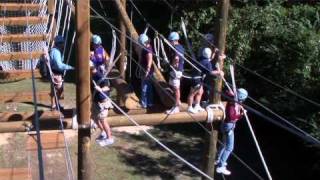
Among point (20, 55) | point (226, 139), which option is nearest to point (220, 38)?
point (226, 139)

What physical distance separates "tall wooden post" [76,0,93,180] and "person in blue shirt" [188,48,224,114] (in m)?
1.68

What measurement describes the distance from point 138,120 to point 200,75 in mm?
1312

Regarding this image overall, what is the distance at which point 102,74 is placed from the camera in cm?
816

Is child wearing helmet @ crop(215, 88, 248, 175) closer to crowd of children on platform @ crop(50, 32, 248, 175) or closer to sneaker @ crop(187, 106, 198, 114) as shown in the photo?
crowd of children on platform @ crop(50, 32, 248, 175)

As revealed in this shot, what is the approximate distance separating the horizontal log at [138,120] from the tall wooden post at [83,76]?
0.58m

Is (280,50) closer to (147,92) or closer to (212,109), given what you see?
(147,92)

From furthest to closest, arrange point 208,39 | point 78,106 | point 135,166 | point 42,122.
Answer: point 135,166 → point 208,39 → point 42,122 → point 78,106

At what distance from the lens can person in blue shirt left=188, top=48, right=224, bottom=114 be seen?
25.6 ft

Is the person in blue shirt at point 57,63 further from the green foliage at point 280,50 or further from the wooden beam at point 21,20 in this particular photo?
the green foliage at point 280,50

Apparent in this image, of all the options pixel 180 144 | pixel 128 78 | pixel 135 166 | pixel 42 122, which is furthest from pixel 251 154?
pixel 42 122

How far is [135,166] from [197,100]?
3.33 meters

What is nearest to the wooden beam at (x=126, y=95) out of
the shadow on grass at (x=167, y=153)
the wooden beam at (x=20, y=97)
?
the wooden beam at (x=20, y=97)

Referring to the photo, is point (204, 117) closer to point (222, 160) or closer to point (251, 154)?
point (222, 160)

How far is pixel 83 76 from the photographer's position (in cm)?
622
